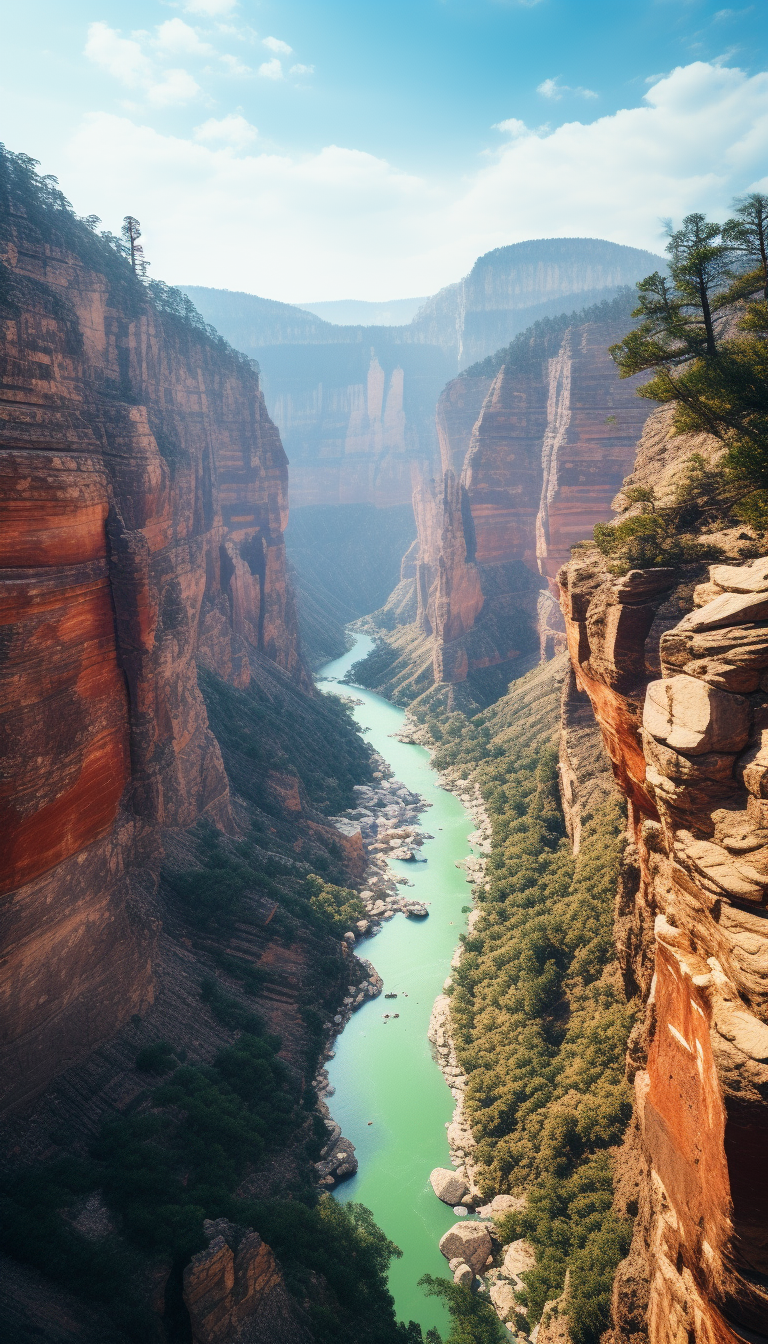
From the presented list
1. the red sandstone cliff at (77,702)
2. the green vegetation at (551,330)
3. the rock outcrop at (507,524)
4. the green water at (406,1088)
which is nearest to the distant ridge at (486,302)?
the green vegetation at (551,330)

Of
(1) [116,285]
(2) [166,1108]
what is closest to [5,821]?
(2) [166,1108]

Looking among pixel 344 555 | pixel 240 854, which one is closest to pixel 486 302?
pixel 344 555

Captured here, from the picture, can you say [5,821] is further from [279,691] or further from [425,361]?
[425,361]

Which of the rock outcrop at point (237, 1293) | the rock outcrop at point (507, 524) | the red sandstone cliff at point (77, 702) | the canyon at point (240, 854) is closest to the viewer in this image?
the canyon at point (240, 854)

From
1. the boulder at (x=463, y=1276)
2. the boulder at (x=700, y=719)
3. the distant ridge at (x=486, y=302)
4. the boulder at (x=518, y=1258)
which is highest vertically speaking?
the distant ridge at (x=486, y=302)

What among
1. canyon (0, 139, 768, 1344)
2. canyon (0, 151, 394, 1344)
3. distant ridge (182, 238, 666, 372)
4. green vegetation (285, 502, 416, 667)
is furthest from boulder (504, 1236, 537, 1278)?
distant ridge (182, 238, 666, 372)

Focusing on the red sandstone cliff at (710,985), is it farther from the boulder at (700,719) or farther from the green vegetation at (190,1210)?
the green vegetation at (190,1210)

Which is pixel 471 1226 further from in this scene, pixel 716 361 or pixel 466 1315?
pixel 716 361
